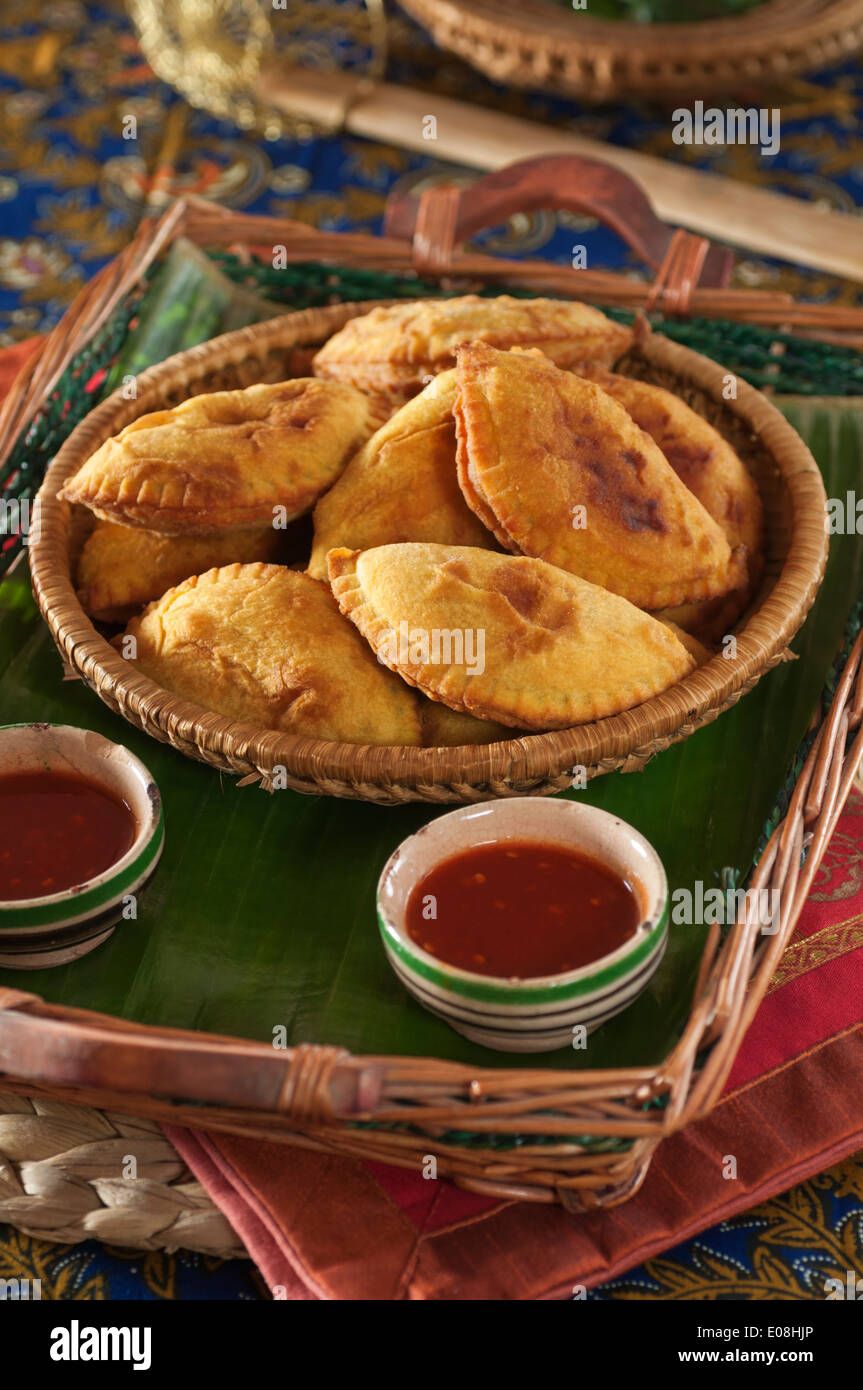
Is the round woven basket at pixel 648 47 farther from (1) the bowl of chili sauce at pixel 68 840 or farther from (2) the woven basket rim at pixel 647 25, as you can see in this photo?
(1) the bowl of chili sauce at pixel 68 840

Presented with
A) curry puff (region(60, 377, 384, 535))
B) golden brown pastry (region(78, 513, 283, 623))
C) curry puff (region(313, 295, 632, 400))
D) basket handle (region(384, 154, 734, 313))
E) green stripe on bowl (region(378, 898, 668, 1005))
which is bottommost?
green stripe on bowl (region(378, 898, 668, 1005))

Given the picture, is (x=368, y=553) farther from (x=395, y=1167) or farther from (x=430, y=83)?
(x=430, y=83)

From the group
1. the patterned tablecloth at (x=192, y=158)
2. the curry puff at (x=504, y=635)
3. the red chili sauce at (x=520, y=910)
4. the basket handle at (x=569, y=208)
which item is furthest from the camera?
the patterned tablecloth at (x=192, y=158)

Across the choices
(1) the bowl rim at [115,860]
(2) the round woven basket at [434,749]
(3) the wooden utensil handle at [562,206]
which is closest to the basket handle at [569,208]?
(3) the wooden utensil handle at [562,206]

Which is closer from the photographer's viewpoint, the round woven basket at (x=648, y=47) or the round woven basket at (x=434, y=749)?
the round woven basket at (x=434, y=749)

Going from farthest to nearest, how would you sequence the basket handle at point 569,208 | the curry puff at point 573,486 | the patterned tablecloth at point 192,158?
the patterned tablecloth at point 192,158 < the basket handle at point 569,208 < the curry puff at point 573,486

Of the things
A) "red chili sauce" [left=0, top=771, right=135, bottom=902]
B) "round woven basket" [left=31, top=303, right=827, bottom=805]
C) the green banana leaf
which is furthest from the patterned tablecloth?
"red chili sauce" [left=0, top=771, right=135, bottom=902]

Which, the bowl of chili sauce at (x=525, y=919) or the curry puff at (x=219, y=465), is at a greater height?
the curry puff at (x=219, y=465)

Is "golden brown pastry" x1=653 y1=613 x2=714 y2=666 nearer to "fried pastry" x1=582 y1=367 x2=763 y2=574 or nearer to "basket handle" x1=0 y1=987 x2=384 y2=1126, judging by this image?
"fried pastry" x1=582 y1=367 x2=763 y2=574
